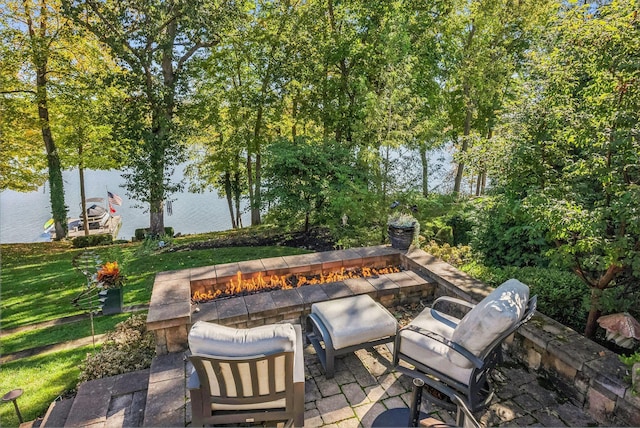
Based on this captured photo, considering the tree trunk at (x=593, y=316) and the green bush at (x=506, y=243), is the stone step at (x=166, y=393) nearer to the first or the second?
the tree trunk at (x=593, y=316)

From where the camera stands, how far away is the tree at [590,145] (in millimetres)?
2975

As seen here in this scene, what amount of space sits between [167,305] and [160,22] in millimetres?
9906

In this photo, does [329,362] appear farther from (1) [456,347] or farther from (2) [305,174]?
(2) [305,174]

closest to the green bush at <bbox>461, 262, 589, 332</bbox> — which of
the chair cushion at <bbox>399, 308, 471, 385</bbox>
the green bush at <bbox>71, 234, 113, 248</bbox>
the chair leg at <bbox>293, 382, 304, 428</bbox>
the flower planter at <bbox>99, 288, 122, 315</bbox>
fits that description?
the chair cushion at <bbox>399, 308, 471, 385</bbox>

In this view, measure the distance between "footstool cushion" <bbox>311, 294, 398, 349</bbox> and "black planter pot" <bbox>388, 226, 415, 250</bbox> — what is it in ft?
7.38

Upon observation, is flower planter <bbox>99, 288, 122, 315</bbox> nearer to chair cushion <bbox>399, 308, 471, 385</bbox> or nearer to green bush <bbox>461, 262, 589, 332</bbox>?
chair cushion <bbox>399, 308, 471, 385</bbox>

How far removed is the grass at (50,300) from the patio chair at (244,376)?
241 centimetres

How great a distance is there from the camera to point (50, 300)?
6824 mm

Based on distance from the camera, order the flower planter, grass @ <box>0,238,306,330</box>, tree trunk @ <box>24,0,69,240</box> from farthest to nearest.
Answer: tree trunk @ <box>24,0,69,240</box> → grass @ <box>0,238,306,330</box> → the flower planter

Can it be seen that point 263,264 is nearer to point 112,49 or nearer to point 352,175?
point 352,175

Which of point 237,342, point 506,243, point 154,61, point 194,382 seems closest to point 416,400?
point 237,342

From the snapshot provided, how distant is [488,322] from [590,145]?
2263mm

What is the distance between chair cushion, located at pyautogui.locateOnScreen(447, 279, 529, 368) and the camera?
8.68ft

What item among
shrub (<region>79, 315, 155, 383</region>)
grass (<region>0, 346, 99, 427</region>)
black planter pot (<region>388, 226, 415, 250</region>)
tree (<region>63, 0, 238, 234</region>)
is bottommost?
grass (<region>0, 346, 99, 427</region>)
